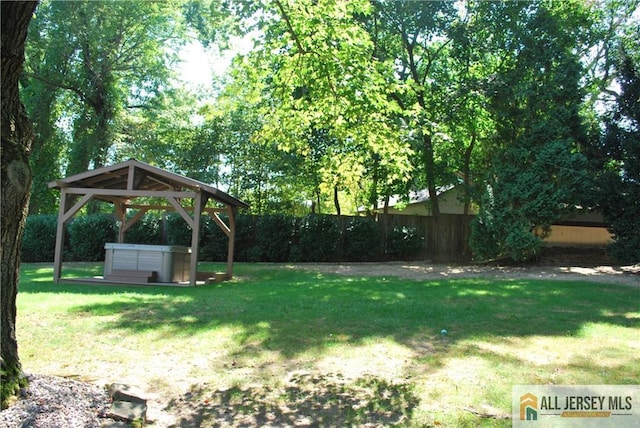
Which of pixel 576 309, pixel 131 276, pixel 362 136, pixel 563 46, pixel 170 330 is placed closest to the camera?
pixel 170 330

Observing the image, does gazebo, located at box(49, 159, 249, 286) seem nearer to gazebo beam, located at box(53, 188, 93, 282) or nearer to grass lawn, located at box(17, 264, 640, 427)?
gazebo beam, located at box(53, 188, 93, 282)

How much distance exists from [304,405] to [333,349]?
1639mm

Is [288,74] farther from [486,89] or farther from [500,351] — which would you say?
[486,89]

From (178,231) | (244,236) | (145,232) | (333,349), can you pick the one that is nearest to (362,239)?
(244,236)

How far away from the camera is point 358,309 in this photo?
8391 mm

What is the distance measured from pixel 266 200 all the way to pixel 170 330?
17364 millimetres

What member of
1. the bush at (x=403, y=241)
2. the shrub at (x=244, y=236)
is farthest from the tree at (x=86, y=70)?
the bush at (x=403, y=241)

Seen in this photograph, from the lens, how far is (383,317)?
303 inches

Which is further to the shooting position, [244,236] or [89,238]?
[244,236]

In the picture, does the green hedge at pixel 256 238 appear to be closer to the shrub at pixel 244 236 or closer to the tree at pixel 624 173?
the shrub at pixel 244 236

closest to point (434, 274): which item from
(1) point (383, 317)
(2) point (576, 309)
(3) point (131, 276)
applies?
(2) point (576, 309)

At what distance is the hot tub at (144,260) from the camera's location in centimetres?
1232

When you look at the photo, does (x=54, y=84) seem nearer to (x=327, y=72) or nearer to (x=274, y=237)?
(x=274, y=237)

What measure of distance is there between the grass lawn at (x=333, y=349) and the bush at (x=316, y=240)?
363 inches
